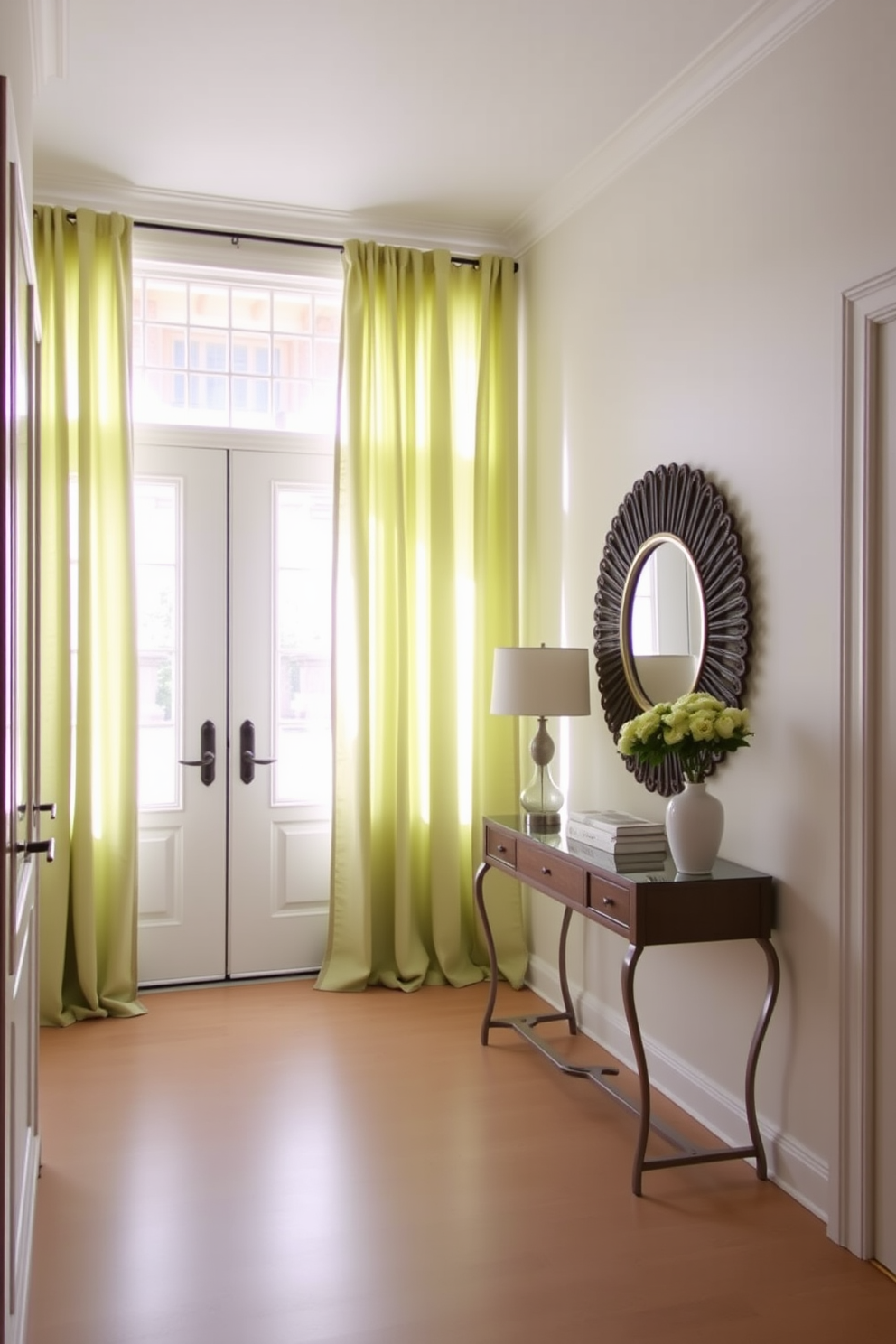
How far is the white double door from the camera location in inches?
185

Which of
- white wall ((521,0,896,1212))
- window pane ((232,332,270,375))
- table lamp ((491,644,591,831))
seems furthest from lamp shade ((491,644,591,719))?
window pane ((232,332,270,375))

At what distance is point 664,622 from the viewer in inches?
144

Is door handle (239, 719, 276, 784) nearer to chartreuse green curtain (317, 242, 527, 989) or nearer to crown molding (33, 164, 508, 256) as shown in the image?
chartreuse green curtain (317, 242, 527, 989)

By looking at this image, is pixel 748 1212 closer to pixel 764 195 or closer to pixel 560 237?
pixel 764 195

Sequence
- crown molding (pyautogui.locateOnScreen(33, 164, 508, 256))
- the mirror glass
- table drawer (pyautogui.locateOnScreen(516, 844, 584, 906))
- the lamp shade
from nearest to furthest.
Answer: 1. table drawer (pyautogui.locateOnScreen(516, 844, 584, 906))
2. the mirror glass
3. the lamp shade
4. crown molding (pyautogui.locateOnScreen(33, 164, 508, 256))

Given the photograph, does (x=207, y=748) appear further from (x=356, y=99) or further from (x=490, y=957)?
(x=356, y=99)

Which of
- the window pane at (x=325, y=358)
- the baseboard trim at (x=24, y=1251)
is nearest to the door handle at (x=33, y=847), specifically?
the baseboard trim at (x=24, y=1251)

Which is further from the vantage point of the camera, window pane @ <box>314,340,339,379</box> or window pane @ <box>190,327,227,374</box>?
window pane @ <box>314,340,339,379</box>

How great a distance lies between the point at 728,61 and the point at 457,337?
183 centimetres

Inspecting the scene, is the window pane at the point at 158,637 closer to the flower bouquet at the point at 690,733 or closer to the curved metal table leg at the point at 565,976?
the curved metal table leg at the point at 565,976

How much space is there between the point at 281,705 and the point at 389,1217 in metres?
2.46

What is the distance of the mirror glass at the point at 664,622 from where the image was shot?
3.48 metres

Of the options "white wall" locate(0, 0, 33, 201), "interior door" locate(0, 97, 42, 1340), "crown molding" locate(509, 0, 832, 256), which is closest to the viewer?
"interior door" locate(0, 97, 42, 1340)

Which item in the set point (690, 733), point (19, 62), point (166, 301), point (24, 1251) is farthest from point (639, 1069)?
point (166, 301)
